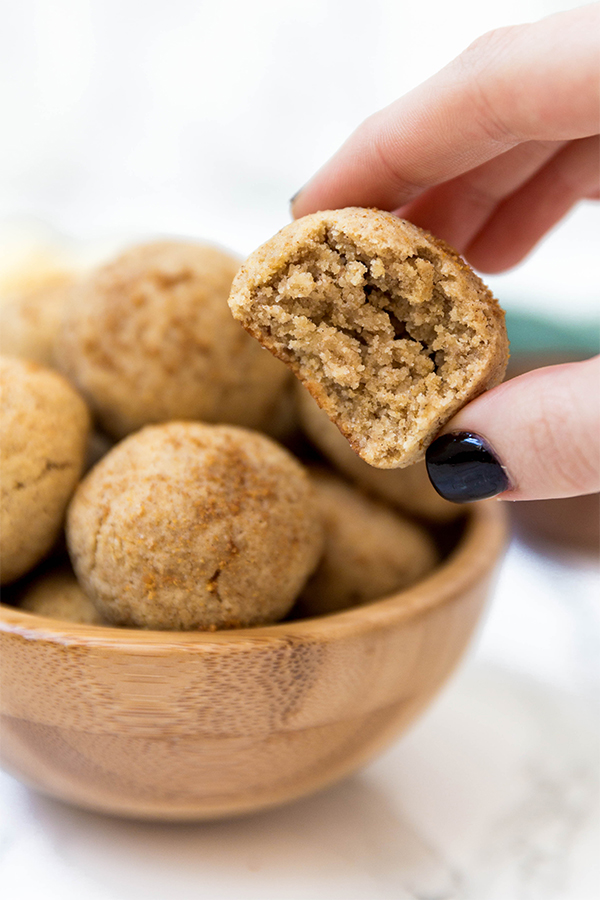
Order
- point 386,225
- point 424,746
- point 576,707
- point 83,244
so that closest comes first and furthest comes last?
point 386,225 < point 424,746 < point 576,707 < point 83,244

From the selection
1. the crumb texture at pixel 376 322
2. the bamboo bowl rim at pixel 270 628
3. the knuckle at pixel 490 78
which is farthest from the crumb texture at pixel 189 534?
the knuckle at pixel 490 78

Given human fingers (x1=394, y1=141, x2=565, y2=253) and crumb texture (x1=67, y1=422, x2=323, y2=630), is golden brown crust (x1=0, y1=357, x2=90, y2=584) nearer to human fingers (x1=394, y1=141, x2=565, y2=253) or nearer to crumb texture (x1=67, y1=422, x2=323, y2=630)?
crumb texture (x1=67, y1=422, x2=323, y2=630)

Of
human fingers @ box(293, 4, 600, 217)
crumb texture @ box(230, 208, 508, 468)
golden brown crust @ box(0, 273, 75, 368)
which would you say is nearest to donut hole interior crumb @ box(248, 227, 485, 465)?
crumb texture @ box(230, 208, 508, 468)

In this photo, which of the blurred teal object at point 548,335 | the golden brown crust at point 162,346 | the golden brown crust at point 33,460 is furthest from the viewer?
the blurred teal object at point 548,335

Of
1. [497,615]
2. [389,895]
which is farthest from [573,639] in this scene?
[389,895]

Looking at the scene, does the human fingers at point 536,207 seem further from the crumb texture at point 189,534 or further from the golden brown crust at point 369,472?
the crumb texture at point 189,534

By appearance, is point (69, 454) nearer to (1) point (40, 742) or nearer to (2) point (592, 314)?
(1) point (40, 742)
